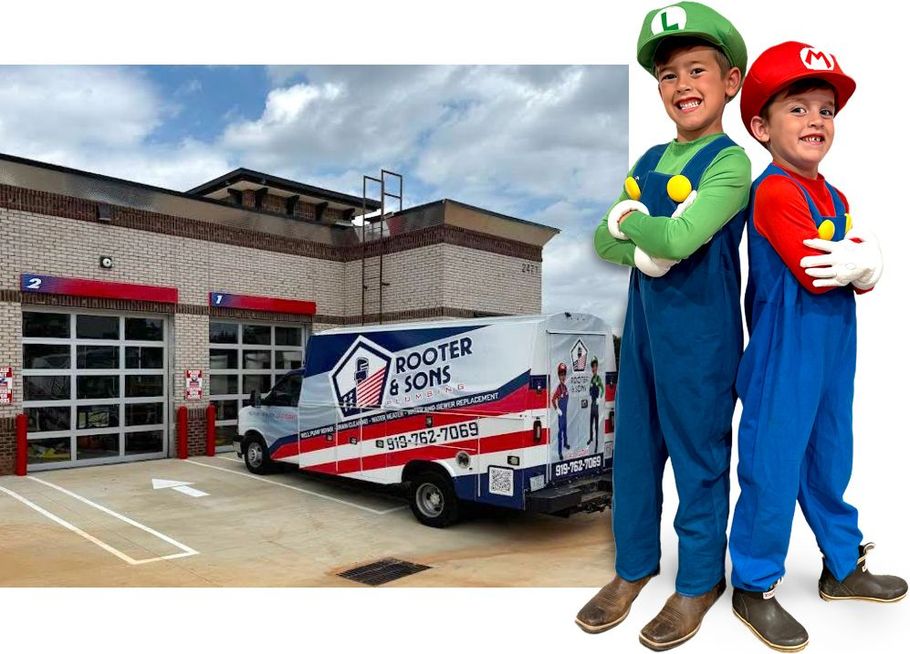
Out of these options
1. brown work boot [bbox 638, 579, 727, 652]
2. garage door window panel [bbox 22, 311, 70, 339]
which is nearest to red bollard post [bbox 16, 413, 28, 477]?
garage door window panel [bbox 22, 311, 70, 339]

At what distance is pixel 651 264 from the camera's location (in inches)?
76.9

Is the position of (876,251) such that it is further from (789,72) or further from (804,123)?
(789,72)

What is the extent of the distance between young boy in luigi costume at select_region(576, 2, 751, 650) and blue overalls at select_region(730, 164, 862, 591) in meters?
0.07

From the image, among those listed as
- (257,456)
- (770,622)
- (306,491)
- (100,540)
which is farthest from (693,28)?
(257,456)

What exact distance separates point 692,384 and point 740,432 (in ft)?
0.65

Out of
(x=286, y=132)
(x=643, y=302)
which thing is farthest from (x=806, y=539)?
(x=286, y=132)

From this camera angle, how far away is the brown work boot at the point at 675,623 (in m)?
2.01

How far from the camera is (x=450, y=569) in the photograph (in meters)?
4.61

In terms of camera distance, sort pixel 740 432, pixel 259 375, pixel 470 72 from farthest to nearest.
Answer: pixel 259 375
pixel 470 72
pixel 740 432

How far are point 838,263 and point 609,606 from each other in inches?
50.2

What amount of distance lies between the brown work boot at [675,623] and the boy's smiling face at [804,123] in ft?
4.53

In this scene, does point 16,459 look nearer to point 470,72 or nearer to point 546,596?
point 470,72

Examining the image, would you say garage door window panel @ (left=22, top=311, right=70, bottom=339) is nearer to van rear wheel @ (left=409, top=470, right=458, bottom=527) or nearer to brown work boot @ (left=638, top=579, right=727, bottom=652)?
van rear wheel @ (left=409, top=470, right=458, bottom=527)

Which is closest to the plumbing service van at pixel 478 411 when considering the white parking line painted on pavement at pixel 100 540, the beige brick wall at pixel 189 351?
the white parking line painted on pavement at pixel 100 540
